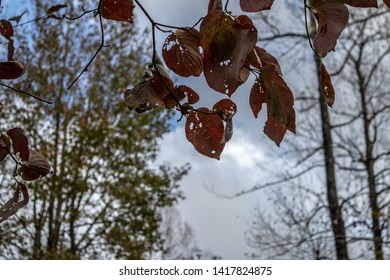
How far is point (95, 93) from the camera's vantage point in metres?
6.16

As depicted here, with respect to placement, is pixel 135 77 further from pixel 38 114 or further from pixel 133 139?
pixel 38 114

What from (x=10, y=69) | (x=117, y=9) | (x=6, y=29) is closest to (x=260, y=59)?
(x=117, y=9)

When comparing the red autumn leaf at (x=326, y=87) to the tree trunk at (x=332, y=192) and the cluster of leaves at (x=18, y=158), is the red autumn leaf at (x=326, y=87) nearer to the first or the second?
the cluster of leaves at (x=18, y=158)

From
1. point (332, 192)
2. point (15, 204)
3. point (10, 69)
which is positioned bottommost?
point (15, 204)

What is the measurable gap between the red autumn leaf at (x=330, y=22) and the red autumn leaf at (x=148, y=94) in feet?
0.59

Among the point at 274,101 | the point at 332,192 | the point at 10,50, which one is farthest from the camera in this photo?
the point at 332,192

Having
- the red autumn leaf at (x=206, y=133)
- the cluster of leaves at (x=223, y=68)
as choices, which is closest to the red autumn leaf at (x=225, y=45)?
the cluster of leaves at (x=223, y=68)

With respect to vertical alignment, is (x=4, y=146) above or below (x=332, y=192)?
below

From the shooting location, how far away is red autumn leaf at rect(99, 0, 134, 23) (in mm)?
568

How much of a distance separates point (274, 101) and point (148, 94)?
18cm

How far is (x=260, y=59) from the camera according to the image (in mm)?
457

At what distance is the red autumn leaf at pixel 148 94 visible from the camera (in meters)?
0.53

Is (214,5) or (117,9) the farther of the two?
(117,9)

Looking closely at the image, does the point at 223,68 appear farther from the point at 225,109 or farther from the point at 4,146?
the point at 4,146
